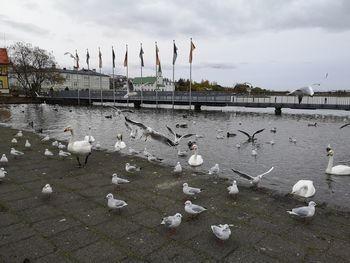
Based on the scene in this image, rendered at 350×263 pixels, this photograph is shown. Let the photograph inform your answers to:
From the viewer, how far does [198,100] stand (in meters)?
53.6

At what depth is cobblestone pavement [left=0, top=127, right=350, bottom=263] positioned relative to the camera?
4.51 metres

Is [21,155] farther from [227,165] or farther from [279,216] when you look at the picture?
[279,216]

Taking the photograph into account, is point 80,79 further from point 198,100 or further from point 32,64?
point 198,100

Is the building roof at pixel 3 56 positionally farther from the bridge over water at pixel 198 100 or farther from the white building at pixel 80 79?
the white building at pixel 80 79

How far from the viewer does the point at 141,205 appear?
6535 mm

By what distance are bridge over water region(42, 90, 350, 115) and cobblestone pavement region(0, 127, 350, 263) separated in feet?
140

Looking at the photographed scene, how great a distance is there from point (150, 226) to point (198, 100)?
4895cm

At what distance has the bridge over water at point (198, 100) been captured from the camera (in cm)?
4694

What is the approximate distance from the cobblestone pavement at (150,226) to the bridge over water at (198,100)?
42.6m

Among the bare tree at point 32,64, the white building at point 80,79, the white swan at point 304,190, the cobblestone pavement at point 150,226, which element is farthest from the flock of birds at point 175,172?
the white building at point 80,79

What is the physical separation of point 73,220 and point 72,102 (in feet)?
247

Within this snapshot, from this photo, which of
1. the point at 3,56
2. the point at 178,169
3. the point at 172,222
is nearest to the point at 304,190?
the point at 178,169

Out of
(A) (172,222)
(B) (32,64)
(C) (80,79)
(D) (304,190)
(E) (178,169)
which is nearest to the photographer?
(A) (172,222)

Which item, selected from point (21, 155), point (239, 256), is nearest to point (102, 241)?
point (239, 256)
